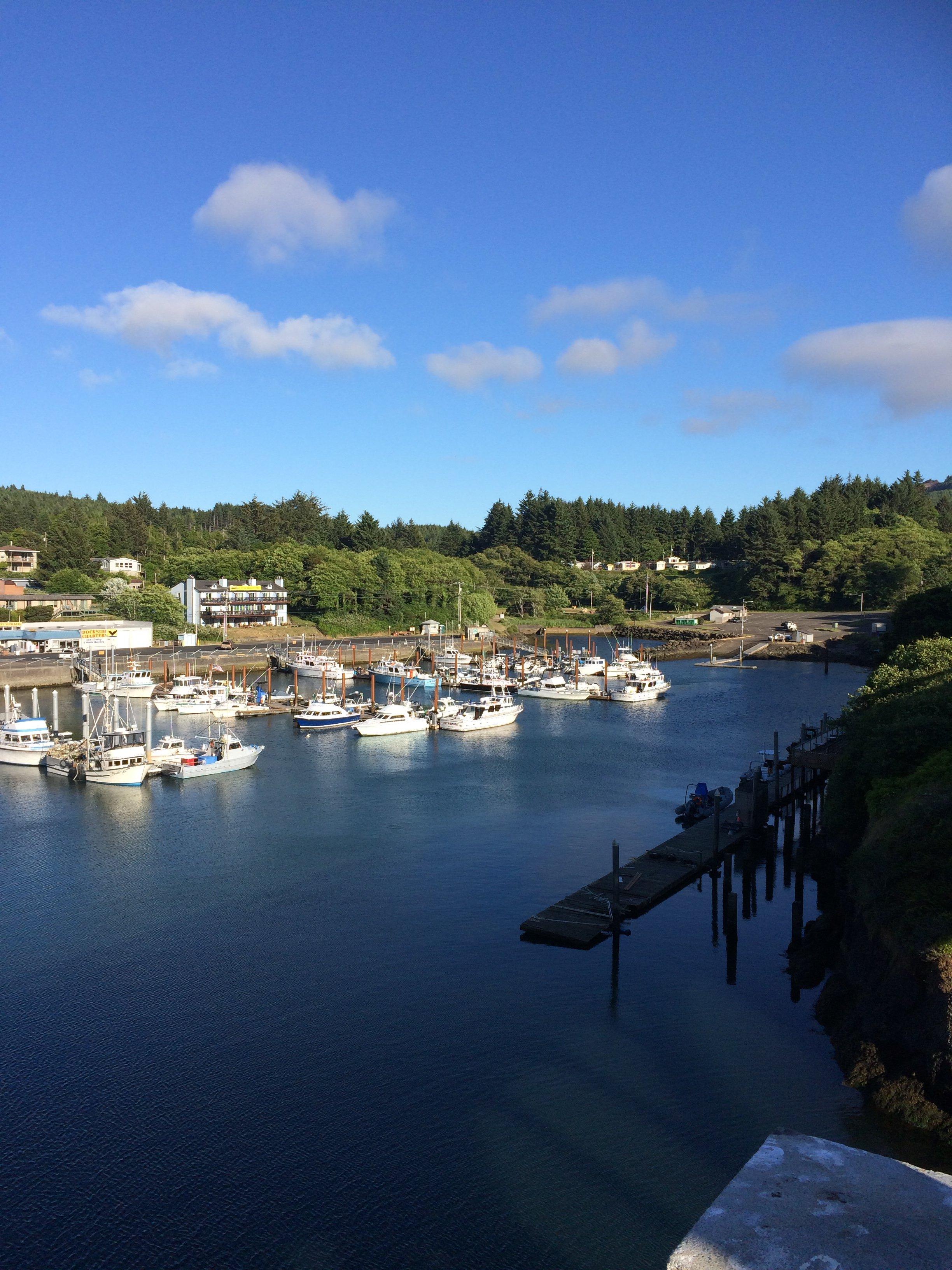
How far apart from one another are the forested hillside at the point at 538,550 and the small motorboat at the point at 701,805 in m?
63.0

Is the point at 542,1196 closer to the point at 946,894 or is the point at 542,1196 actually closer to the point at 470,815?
the point at 946,894

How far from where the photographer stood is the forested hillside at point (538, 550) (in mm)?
94375

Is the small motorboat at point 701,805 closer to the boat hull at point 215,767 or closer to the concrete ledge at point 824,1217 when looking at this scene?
the concrete ledge at point 824,1217

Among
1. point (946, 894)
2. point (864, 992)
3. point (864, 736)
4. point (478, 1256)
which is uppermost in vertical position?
point (864, 736)

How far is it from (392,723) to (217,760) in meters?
11.4

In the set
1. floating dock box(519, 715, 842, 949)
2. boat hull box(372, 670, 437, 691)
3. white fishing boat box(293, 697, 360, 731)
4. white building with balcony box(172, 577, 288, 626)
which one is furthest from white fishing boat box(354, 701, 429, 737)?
white building with balcony box(172, 577, 288, 626)

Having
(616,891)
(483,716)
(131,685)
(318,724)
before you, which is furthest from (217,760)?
(131,685)

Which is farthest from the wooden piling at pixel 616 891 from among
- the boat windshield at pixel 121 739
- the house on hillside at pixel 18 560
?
the house on hillside at pixel 18 560

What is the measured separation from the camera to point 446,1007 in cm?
1822

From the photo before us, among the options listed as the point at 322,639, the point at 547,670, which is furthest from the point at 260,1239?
the point at 322,639

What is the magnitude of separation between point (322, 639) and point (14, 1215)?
71891 mm

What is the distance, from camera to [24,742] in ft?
129

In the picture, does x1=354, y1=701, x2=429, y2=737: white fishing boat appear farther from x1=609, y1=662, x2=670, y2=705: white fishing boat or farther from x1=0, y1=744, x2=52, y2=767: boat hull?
x1=609, y1=662, x2=670, y2=705: white fishing boat

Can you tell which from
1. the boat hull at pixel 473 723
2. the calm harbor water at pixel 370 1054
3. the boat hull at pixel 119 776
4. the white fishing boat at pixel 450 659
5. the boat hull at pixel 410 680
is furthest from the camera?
the white fishing boat at pixel 450 659
